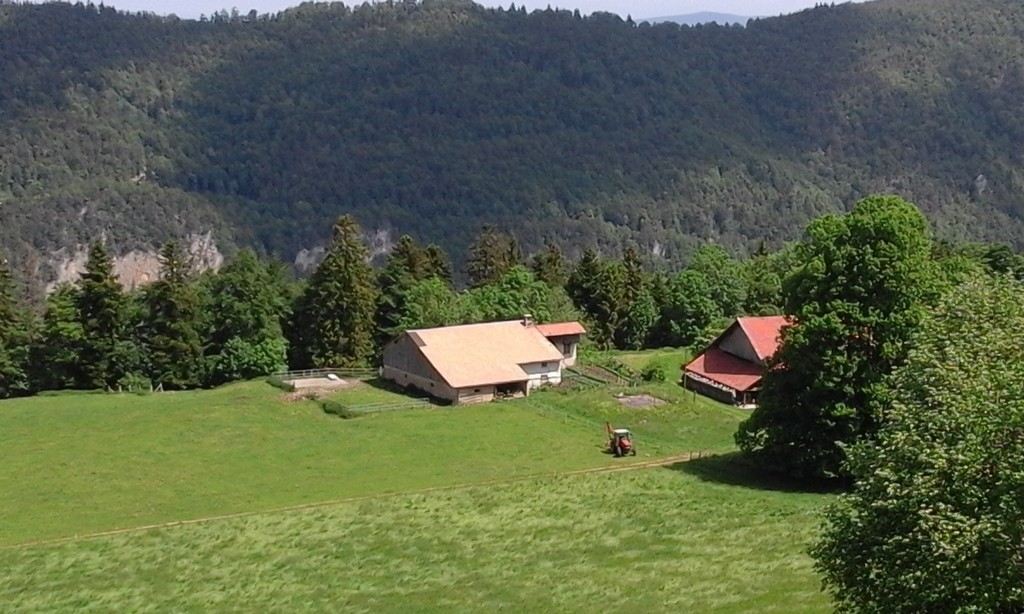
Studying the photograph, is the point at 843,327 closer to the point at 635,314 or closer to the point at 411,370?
the point at 411,370

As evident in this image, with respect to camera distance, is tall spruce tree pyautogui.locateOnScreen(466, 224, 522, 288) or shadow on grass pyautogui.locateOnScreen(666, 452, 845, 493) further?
tall spruce tree pyautogui.locateOnScreen(466, 224, 522, 288)

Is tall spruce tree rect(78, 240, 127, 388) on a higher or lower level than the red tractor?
higher

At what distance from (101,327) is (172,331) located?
13.8ft

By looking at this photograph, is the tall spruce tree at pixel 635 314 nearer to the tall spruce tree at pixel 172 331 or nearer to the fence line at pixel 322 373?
the fence line at pixel 322 373

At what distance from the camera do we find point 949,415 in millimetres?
23984

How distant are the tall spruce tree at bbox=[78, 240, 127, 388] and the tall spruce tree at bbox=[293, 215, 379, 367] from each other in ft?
42.1

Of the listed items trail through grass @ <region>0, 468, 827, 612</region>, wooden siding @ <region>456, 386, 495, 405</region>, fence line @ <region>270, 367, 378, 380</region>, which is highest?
fence line @ <region>270, 367, 378, 380</region>

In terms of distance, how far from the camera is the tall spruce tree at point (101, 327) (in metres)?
74.5

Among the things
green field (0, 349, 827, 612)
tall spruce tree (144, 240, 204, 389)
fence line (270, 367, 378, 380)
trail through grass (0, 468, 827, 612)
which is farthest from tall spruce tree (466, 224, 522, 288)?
trail through grass (0, 468, 827, 612)

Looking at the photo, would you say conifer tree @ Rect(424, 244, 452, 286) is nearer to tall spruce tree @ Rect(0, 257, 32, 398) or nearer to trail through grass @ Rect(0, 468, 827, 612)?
tall spruce tree @ Rect(0, 257, 32, 398)

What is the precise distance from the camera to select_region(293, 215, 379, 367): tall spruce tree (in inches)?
3204

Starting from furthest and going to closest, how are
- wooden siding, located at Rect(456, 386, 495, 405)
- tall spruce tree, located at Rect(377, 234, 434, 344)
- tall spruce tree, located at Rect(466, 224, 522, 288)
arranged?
tall spruce tree, located at Rect(466, 224, 522, 288)
tall spruce tree, located at Rect(377, 234, 434, 344)
wooden siding, located at Rect(456, 386, 495, 405)

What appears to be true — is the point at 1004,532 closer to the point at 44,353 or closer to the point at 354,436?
the point at 354,436

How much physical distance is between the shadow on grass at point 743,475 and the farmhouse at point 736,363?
14.0 m
